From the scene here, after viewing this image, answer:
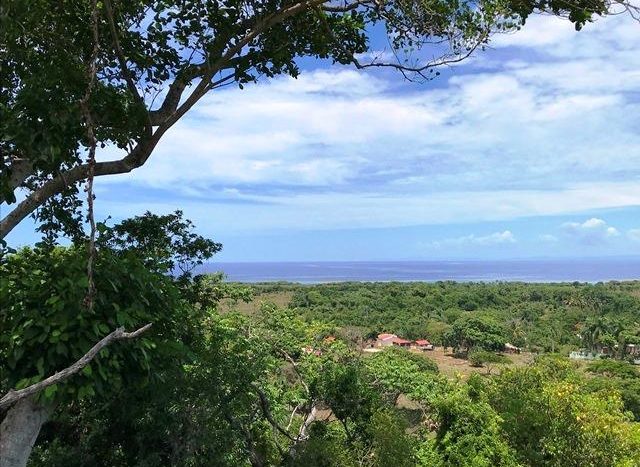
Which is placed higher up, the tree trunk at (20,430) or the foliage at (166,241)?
the foliage at (166,241)

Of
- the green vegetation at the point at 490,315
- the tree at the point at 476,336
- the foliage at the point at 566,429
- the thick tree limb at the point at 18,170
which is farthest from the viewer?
the green vegetation at the point at 490,315

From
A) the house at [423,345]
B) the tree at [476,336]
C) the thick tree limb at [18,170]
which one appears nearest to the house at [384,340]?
the house at [423,345]

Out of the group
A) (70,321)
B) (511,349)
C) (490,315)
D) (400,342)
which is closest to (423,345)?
(400,342)

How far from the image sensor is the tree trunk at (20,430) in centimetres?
352

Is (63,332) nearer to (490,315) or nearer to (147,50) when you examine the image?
(147,50)

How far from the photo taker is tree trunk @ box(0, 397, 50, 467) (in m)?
3.52

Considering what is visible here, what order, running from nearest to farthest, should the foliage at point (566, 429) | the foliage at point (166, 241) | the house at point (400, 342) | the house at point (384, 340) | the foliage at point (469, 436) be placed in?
the foliage at point (166, 241), the foliage at point (566, 429), the foliage at point (469, 436), the house at point (384, 340), the house at point (400, 342)

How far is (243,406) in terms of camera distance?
22.4ft

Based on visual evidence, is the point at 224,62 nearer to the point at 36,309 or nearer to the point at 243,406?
the point at 36,309

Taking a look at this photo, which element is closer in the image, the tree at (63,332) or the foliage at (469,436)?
the tree at (63,332)

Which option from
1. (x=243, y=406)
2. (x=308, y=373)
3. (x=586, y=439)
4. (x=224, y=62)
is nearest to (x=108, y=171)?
(x=224, y=62)

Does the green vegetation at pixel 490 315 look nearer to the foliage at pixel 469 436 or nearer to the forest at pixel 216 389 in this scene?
the forest at pixel 216 389

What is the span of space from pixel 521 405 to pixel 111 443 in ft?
31.7

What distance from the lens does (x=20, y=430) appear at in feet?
11.8
